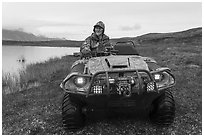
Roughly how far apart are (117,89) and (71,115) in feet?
3.60

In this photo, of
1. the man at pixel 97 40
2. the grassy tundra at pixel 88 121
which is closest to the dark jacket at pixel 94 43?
the man at pixel 97 40

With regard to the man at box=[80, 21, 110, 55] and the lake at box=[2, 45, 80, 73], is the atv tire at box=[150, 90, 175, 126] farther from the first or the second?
the lake at box=[2, 45, 80, 73]

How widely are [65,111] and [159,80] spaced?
1.76 metres

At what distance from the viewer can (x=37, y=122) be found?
195 inches

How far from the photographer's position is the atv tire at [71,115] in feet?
13.8

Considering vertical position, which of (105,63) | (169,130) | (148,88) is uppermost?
(105,63)

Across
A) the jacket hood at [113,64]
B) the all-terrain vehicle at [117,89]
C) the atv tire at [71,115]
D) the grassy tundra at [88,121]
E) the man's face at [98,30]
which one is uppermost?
the man's face at [98,30]

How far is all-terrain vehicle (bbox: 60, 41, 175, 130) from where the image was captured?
11.9 feet

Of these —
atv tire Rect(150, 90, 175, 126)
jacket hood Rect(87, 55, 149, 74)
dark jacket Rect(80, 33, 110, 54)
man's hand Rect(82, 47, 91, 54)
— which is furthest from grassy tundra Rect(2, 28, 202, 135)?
dark jacket Rect(80, 33, 110, 54)

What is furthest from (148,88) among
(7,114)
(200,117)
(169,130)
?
(7,114)

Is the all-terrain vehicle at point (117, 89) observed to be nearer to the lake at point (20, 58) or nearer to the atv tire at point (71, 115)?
the atv tire at point (71, 115)

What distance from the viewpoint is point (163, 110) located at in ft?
14.2

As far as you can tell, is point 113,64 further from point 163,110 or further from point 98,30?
point 98,30

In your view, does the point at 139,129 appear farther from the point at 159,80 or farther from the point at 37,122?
the point at 37,122
